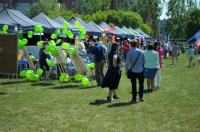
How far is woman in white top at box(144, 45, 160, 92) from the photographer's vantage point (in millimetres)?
13828

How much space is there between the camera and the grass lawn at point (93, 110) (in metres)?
8.47

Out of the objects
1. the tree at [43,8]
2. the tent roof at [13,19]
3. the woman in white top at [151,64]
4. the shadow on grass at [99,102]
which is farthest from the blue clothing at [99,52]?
the tree at [43,8]

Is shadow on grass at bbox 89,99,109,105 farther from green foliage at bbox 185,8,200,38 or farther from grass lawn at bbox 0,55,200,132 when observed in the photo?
green foliage at bbox 185,8,200,38

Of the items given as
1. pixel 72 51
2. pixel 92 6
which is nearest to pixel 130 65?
pixel 72 51

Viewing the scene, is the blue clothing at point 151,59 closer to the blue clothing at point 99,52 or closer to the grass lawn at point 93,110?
the grass lawn at point 93,110

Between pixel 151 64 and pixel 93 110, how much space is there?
438cm

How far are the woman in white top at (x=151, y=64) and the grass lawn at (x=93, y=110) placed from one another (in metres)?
0.48

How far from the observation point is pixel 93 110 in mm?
10250

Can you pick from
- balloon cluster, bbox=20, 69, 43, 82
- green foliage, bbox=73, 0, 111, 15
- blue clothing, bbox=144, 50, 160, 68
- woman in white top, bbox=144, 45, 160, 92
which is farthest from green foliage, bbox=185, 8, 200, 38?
blue clothing, bbox=144, 50, 160, 68

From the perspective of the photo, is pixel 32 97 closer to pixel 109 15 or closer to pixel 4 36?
pixel 4 36

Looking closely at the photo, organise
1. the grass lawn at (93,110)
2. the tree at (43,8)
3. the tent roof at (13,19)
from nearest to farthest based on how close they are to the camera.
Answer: the grass lawn at (93,110), the tent roof at (13,19), the tree at (43,8)

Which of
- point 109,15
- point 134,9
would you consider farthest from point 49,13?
point 134,9

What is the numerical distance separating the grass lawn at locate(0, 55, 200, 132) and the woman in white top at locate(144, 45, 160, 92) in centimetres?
48

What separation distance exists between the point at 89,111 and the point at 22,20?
41.4 feet
